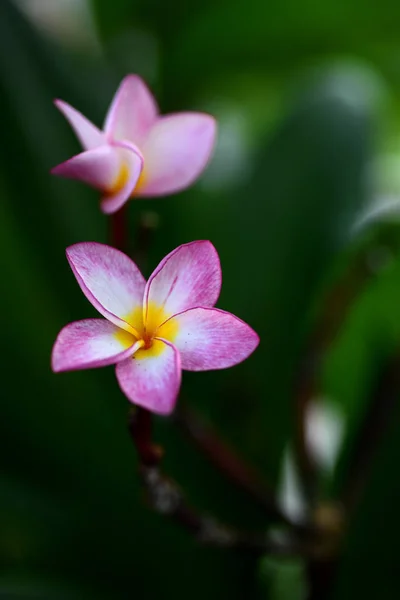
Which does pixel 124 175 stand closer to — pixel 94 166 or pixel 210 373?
pixel 94 166

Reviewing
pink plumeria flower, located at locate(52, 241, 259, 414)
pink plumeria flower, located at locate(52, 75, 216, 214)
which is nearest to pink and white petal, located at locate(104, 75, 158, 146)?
pink plumeria flower, located at locate(52, 75, 216, 214)

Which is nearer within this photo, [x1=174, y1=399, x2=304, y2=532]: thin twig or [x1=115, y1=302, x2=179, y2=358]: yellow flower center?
[x1=115, y1=302, x2=179, y2=358]: yellow flower center

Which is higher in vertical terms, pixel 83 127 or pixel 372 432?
pixel 83 127

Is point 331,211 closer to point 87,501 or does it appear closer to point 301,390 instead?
point 301,390

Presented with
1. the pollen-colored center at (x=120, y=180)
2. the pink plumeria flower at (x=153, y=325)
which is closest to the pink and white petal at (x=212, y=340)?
the pink plumeria flower at (x=153, y=325)

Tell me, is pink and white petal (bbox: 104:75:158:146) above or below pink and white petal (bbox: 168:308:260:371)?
above

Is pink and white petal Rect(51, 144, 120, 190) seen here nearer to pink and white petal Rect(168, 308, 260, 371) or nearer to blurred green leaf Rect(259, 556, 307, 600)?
pink and white petal Rect(168, 308, 260, 371)

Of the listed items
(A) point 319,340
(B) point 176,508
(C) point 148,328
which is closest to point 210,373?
(A) point 319,340

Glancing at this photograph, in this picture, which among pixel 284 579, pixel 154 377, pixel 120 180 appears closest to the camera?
pixel 154 377
